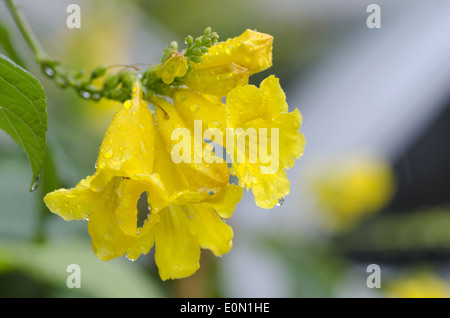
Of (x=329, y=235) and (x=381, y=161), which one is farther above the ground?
(x=381, y=161)

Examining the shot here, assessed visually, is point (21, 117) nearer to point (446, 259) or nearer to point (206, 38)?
point (206, 38)

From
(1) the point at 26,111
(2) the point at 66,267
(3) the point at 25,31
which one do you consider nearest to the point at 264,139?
(1) the point at 26,111

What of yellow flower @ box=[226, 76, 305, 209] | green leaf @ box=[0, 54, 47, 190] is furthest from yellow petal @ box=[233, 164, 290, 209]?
green leaf @ box=[0, 54, 47, 190]

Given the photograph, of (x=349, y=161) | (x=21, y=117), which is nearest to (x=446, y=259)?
(x=349, y=161)

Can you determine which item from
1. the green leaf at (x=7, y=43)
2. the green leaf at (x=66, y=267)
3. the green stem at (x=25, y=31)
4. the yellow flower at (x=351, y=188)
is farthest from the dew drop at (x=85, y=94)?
the yellow flower at (x=351, y=188)

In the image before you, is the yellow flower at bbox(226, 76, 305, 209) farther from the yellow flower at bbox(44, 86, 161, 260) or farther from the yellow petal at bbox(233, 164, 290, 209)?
the yellow flower at bbox(44, 86, 161, 260)

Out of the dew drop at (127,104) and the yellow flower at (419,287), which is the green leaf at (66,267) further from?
the yellow flower at (419,287)
